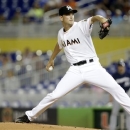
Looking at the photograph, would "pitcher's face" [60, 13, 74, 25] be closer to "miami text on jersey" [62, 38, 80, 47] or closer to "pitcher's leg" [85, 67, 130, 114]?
"miami text on jersey" [62, 38, 80, 47]

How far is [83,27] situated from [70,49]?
42 centimetres

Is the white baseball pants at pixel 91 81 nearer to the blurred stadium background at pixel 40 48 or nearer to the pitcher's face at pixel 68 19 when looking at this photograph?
the pitcher's face at pixel 68 19

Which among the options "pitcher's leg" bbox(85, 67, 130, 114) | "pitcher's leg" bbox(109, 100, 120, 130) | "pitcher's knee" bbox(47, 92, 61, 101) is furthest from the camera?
"pitcher's leg" bbox(109, 100, 120, 130)

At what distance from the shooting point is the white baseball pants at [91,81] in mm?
8117

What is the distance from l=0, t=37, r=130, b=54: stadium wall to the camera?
19.4 meters

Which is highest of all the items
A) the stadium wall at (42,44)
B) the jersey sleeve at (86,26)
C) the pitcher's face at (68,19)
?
the stadium wall at (42,44)

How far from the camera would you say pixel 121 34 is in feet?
63.4

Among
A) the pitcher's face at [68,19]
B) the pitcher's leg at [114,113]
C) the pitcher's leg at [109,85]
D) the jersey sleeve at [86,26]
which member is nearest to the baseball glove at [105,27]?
the jersey sleeve at [86,26]

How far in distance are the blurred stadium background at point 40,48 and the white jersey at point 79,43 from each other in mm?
6954

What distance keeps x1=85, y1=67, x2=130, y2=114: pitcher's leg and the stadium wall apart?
36.9 ft

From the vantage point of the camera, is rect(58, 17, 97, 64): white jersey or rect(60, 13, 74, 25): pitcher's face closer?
rect(58, 17, 97, 64): white jersey

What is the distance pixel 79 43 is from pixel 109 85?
0.82 meters

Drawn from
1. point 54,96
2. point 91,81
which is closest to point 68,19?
point 91,81

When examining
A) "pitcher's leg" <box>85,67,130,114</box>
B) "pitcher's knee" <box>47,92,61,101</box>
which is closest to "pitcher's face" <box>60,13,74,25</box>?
"pitcher's leg" <box>85,67,130,114</box>
